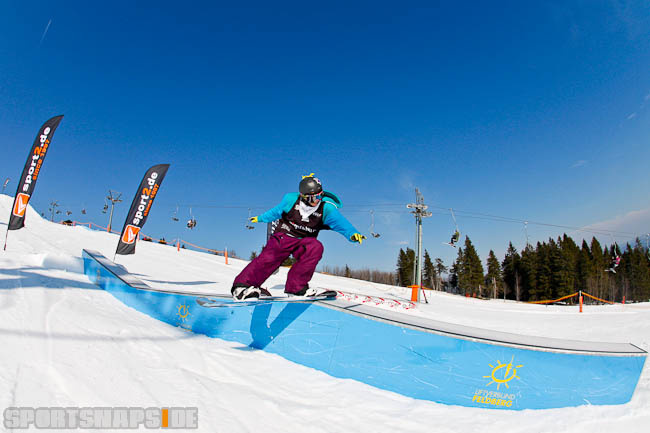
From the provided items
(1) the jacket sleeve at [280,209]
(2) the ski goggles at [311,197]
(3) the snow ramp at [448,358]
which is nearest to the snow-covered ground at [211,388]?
(3) the snow ramp at [448,358]

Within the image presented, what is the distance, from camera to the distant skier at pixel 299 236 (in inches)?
146

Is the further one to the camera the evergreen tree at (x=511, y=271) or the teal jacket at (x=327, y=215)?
the evergreen tree at (x=511, y=271)

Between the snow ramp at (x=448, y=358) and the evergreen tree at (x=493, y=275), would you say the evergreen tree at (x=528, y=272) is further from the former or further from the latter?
the snow ramp at (x=448, y=358)

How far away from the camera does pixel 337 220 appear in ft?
12.9

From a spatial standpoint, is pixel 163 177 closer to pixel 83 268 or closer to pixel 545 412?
pixel 83 268

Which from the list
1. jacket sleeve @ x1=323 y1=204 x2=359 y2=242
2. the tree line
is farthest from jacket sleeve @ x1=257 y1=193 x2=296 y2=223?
the tree line

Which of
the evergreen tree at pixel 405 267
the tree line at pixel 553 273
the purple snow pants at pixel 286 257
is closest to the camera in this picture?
the purple snow pants at pixel 286 257

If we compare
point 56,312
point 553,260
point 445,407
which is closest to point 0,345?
point 56,312

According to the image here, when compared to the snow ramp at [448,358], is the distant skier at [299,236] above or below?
above

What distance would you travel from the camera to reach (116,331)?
3.38 m

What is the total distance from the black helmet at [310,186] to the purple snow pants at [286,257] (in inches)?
24.3

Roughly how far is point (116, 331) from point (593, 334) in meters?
11.0

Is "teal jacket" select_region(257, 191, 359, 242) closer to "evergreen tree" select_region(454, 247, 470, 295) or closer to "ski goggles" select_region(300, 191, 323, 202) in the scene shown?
"ski goggles" select_region(300, 191, 323, 202)

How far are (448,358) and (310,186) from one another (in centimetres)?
238
